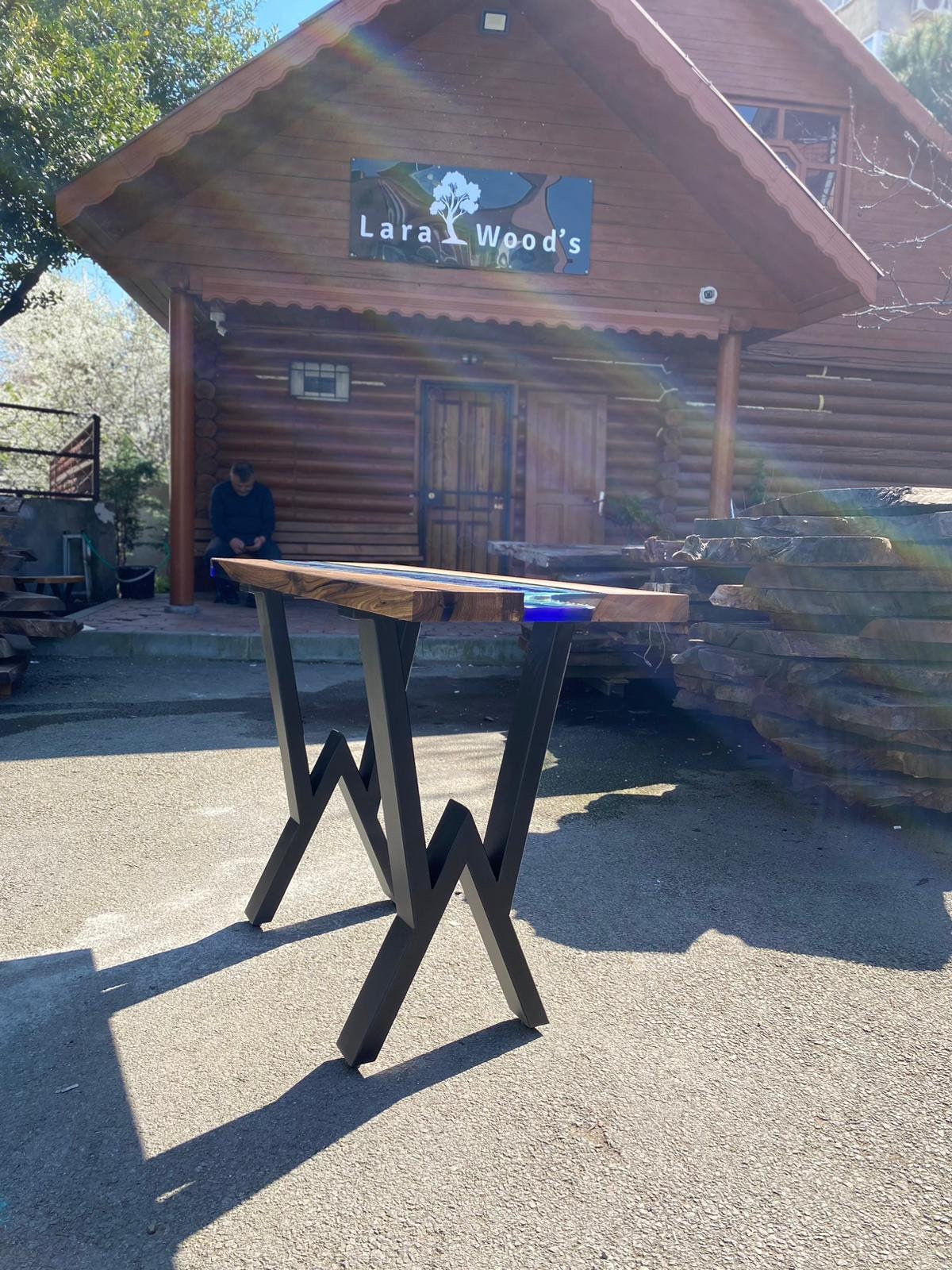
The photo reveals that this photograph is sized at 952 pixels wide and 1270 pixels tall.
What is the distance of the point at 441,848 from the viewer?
2.38 m

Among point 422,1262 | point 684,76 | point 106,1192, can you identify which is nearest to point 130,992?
point 106,1192

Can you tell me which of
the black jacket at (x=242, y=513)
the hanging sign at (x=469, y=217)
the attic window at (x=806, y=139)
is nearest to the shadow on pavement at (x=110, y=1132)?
the black jacket at (x=242, y=513)

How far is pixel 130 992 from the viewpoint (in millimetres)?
2617

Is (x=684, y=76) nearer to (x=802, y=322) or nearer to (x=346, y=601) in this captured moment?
(x=802, y=322)

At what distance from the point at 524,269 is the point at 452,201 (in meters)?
0.94

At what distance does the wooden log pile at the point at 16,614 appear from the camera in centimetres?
646

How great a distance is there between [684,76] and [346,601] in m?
8.37

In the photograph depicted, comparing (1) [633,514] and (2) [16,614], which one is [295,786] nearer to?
(2) [16,614]

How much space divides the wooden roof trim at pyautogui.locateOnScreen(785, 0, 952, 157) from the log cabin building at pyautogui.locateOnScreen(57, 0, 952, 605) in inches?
1.4

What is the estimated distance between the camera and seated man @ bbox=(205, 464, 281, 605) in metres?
10.2

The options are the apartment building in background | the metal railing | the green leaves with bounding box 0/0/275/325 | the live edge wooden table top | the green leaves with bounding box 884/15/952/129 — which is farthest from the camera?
the apartment building in background

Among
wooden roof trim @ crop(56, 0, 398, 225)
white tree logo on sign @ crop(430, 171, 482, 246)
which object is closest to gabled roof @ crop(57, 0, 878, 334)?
wooden roof trim @ crop(56, 0, 398, 225)

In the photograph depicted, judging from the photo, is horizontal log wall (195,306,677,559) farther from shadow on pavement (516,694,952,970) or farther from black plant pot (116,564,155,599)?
shadow on pavement (516,694,952,970)

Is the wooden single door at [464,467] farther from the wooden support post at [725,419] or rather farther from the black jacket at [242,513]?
the wooden support post at [725,419]
